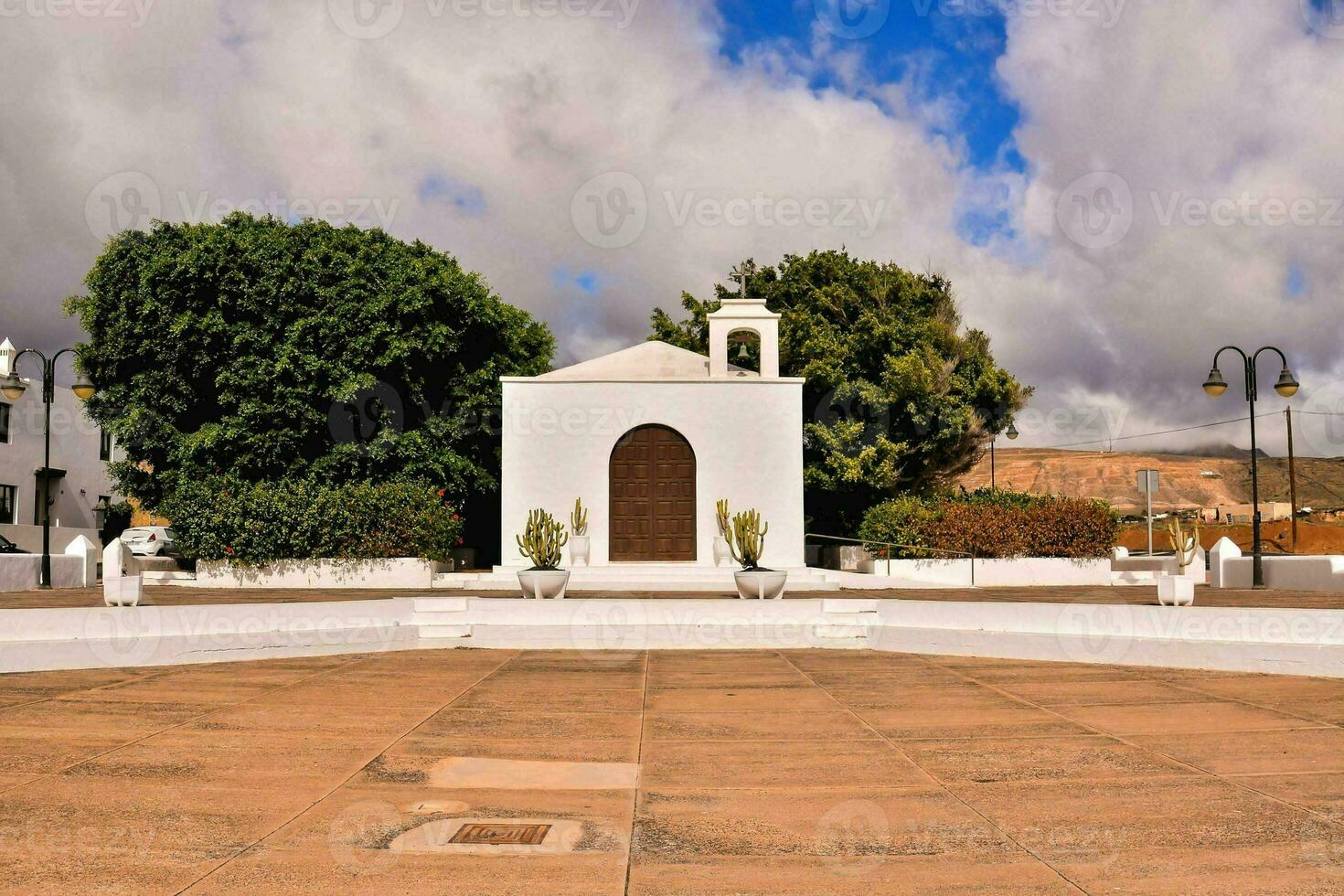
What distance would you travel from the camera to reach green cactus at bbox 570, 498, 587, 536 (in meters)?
22.6

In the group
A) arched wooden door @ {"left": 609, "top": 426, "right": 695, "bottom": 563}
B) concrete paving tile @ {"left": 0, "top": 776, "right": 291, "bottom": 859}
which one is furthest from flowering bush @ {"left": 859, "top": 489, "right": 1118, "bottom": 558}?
concrete paving tile @ {"left": 0, "top": 776, "right": 291, "bottom": 859}

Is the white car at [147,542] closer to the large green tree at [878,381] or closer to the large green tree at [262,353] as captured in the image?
the large green tree at [262,353]

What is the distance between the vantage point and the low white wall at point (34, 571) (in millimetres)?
20469

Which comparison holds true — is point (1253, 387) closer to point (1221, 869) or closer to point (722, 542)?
point (722, 542)

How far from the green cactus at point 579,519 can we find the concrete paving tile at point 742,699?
12.8 m

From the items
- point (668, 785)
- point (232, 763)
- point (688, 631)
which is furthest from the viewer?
point (688, 631)

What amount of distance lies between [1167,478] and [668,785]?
482ft

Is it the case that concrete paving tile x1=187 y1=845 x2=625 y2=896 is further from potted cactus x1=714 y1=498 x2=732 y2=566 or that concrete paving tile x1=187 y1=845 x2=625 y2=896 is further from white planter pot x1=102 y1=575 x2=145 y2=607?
potted cactus x1=714 y1=498 x2=732 y2=566

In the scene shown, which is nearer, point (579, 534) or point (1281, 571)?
point (1281, 571)

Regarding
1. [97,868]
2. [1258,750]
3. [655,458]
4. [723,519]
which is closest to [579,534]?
[655,458]

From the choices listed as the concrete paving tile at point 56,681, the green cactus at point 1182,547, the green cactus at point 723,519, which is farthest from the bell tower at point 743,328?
the concrete paving tile at point 56,681

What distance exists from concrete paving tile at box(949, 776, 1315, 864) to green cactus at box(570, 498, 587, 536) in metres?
16.8

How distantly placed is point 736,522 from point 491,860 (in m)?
12.2

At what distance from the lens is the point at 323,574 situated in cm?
2295
